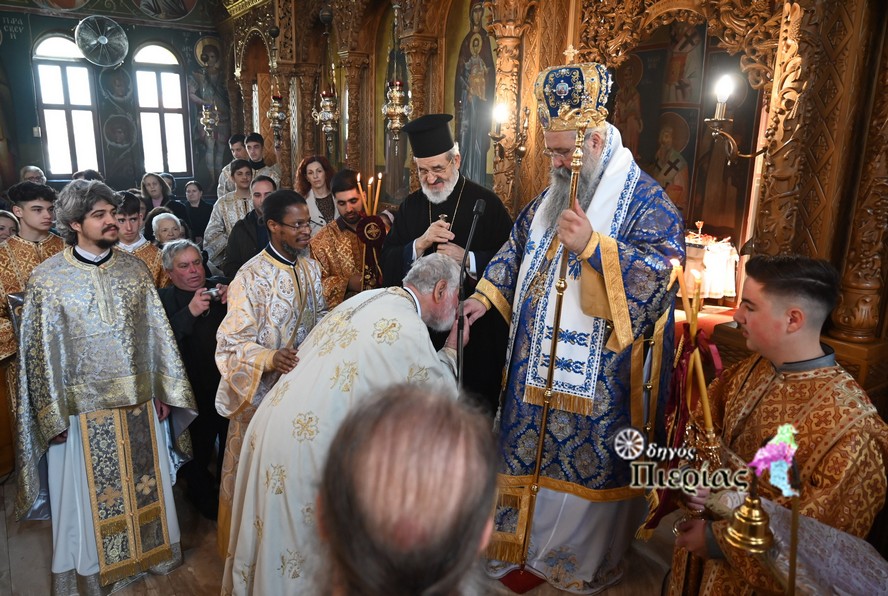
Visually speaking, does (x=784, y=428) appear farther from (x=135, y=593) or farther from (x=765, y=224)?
(x=135, y=593)

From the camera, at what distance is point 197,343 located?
3.52 m

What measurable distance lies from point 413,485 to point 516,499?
7.82ft

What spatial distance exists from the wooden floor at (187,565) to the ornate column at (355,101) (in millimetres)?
6661

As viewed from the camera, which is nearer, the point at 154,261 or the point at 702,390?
the point at 702,390

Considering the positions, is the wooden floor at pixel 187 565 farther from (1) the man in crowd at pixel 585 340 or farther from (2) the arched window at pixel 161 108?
(2) the arched window at pixel 161 108

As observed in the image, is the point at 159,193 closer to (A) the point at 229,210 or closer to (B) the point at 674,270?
(A) the point at 229,210

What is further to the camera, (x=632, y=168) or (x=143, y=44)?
(x=143, y=44)

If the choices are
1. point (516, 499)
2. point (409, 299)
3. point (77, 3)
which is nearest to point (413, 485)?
point (409, 299)

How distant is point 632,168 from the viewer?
2857 mm

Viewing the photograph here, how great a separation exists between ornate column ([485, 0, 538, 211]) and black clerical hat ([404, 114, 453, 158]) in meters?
2.06

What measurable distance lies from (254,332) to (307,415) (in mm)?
887

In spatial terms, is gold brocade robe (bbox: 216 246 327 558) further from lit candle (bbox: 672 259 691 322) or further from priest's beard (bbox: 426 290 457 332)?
lit candle (bbox: 672 259 691 322)

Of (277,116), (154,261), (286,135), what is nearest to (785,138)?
(154,261)

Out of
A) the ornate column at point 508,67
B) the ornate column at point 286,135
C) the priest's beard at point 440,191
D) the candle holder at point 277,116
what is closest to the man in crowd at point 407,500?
the priest's beard at point 440,191
